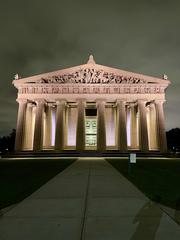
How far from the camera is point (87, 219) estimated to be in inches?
235

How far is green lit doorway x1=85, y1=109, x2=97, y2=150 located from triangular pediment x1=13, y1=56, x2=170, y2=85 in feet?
40.2

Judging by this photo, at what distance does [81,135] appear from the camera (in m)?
51.1

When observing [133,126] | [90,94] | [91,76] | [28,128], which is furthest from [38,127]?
[133,126]

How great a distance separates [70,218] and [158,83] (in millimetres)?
50446

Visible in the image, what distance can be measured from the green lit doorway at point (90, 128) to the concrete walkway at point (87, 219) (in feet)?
177

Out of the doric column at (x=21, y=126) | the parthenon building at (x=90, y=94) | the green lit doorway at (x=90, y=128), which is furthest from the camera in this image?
the green lit doorway at (x=90, y=128)

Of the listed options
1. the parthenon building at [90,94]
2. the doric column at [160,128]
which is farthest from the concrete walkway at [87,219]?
the doric column at [160,128]

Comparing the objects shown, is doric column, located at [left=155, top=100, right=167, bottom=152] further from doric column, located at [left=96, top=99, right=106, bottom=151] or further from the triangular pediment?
doric column, located at [left=96, top=99, right=106, bottom=151]

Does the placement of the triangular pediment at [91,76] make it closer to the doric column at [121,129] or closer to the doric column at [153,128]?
the doric column at [121,129]

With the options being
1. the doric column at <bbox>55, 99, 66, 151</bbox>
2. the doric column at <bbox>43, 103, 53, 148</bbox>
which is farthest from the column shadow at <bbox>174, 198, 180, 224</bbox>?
the doric column at <bbox>43, 103, 53, 148</bbox>

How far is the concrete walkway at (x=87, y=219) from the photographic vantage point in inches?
195

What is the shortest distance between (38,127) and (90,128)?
15300 mm

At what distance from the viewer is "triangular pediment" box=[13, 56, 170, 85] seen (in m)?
53.5

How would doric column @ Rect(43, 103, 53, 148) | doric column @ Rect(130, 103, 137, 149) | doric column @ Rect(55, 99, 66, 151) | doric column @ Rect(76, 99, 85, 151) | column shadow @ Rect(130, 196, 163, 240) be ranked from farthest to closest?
doric column @ Rect(43, 103, 53, 148) → doric column @ Rect(130, 103, 137, 149) → doric column @ Rect(55, 99, 66, 151) → doric column @ Rect(76, 99, 85, 151) → column shadow @ Rect(130, 196, 163, 240)
